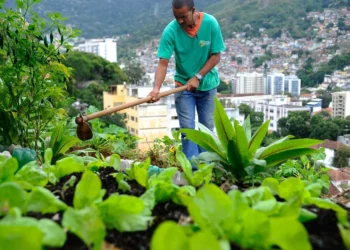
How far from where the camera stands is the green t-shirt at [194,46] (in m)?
3.36

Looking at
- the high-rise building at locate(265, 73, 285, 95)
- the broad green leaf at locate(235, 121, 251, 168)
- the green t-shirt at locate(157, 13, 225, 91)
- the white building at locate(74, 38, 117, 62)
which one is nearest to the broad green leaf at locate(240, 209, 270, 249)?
the broad green leaf at locate(235, 121, 251, 168)

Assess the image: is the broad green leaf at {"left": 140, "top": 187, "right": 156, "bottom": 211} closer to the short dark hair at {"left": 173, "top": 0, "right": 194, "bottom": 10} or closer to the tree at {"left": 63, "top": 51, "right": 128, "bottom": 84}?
the short dark hair at {"left": 173, "top": 0, "right": 194, "bottom": 10}

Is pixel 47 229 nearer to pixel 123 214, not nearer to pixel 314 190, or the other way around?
pixel 123 214

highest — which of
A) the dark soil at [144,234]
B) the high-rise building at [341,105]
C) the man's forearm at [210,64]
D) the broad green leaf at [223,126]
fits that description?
the man's forearm at [210,64]

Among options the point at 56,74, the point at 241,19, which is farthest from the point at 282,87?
the point at 56,74

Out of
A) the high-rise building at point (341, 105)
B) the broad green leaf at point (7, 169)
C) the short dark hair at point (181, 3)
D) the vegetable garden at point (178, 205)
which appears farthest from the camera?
the high-rise building at point (341, 105)

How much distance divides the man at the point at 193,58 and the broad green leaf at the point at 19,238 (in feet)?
8.50

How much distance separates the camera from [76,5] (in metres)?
68.6

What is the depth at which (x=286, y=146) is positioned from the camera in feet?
5.55

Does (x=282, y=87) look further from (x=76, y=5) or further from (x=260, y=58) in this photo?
(x=76, y=5)

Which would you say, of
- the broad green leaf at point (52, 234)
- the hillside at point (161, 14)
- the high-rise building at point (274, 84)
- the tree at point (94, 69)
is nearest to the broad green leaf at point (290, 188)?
the broad green leaf at point (52, 234)

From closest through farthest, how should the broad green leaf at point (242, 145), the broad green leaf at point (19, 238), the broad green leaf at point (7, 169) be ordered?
the broad green leaf at point (19, 238)
the broad green leaf at point (7, 169)
the broad green leaf at point (242, 145)

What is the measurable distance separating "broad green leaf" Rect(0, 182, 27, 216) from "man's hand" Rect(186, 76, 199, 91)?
2.36 metres

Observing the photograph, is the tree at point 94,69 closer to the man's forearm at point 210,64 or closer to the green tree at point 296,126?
the green tree at point 296,126
